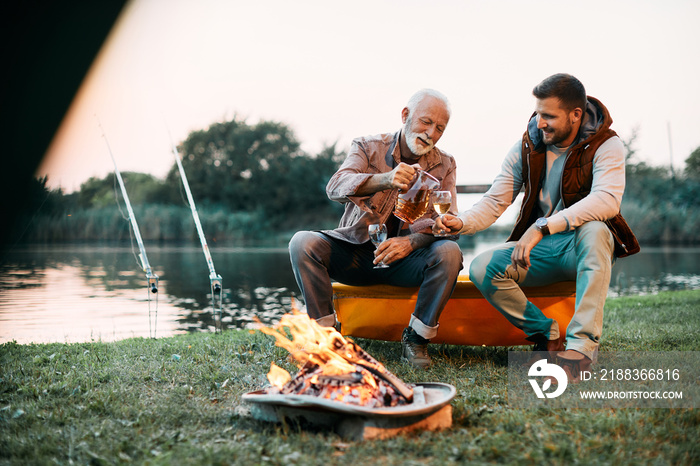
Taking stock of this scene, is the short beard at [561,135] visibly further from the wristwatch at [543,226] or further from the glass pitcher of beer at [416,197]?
the glass pitcher of beer at [416,197]

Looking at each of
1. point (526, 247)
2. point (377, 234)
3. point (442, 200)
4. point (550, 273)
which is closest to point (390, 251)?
point (377, 234)

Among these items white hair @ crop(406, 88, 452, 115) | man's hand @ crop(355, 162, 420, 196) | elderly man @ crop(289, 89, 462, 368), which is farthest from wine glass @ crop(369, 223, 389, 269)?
white hair @ crop(406, 88, 452, 115)

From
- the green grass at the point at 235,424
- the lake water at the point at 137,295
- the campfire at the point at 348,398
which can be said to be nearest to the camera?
the green grass at the point at 235,424

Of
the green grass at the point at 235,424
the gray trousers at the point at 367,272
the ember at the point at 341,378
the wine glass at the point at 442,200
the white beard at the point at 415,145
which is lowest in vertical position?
the green grass at the point at 235,424

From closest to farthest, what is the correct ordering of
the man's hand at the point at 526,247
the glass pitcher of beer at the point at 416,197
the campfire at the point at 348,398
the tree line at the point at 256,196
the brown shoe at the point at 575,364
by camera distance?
the campfire at the point at 348,398
the brown shoe at the point at 575,364
the man's hand at the point at 526,247
the glass pitcher of beer at the point at 416,197
the tree line at the point at 256,196

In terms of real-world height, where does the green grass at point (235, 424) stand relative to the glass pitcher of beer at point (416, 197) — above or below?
below

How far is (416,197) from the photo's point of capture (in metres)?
2.61

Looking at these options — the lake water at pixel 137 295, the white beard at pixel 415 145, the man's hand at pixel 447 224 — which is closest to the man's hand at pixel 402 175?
the man's hand at pixel 447 224

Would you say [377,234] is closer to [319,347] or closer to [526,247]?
[526,247]

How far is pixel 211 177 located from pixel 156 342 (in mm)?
25755

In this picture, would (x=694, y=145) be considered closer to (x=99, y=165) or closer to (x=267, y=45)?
(x=267, y=45)

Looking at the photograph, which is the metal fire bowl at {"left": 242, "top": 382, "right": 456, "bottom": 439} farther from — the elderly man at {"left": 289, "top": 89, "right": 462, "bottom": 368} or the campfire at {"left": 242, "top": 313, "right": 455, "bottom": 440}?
the elderly man at {"left": 289, "top": 89, "right": 462, "bottom": 368}

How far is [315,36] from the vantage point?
19.0m

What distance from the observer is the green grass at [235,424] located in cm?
158
